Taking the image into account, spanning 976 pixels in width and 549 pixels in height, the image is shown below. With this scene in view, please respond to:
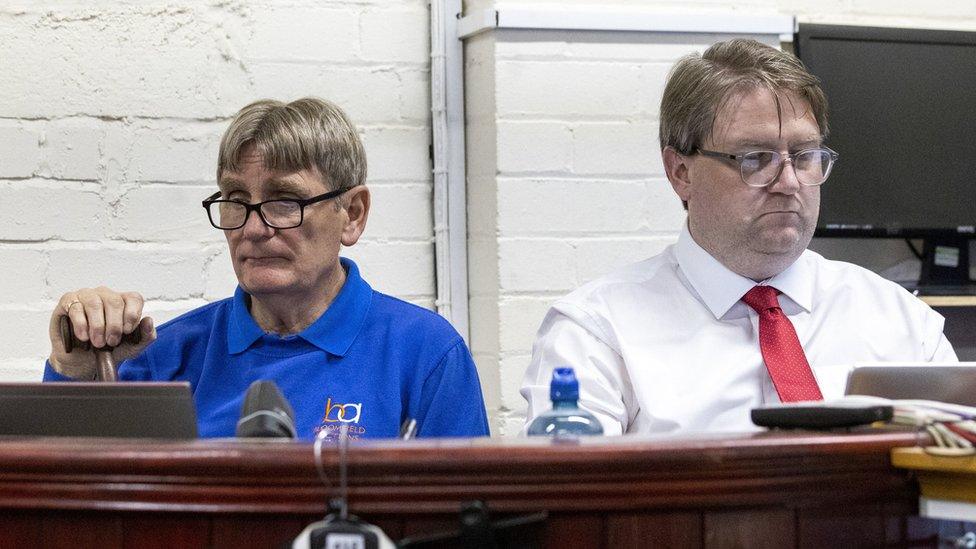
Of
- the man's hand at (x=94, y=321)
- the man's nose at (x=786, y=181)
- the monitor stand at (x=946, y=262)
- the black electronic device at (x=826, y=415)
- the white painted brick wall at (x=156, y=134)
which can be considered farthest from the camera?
the monitor stand at (x=946, y=262)

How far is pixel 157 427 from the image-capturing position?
981mm

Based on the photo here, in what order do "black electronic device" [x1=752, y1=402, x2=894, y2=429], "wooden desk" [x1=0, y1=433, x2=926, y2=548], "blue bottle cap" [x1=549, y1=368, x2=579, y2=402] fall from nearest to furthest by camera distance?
"wooden desk" [x1=0, y1=433, x2=926, y2=548] → "black electronic device" [x1=752, y1=402, x2=894, y2=429] → "blue bottle cap" [x1=549, y1=368, x2=579, y2=402]

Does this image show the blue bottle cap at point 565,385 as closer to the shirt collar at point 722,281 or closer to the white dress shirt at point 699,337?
the white dress shirt at point 699,337

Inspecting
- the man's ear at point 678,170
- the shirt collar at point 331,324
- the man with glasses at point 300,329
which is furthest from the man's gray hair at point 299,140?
the man's ear at point 678,170

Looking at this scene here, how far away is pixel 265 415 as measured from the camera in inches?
35.9

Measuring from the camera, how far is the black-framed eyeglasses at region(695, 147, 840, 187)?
1.68 metres

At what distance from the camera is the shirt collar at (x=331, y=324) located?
1.67m

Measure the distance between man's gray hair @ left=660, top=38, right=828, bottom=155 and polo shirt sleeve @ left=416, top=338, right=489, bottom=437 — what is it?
50 centimetres

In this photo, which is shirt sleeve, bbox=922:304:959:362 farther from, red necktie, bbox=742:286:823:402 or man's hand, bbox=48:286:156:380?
man's hand, bbox=48:286:156:380

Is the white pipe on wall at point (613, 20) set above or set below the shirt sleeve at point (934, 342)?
above

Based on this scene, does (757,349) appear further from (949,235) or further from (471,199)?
(949,235)

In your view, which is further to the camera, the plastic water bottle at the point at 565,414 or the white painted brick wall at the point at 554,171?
the white painted brick wall at the point at 554,171

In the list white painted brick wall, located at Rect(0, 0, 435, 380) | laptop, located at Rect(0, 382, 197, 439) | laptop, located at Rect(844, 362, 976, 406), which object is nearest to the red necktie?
laptop, located at Rect(844, 362, 976, 406)

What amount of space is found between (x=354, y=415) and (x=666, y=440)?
2.69 feet
